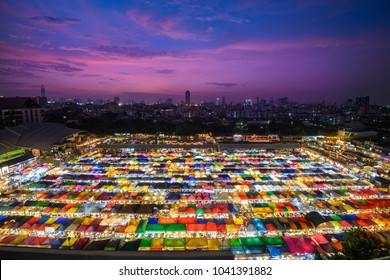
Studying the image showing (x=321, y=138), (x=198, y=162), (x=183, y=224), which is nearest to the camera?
(x=183, y=224)

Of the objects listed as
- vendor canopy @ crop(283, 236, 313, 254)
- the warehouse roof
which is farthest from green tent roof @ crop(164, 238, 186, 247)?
the warehouse roof

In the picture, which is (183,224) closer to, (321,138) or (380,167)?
(380,167)

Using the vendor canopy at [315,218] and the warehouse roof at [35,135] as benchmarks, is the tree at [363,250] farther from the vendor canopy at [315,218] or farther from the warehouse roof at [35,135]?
the warehouse roof at [35,135]

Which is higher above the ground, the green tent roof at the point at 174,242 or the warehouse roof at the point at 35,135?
the warehouse roof at the point at 35,135

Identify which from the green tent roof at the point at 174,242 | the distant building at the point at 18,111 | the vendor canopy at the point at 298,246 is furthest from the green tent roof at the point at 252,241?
the distant building at the point at 18,111

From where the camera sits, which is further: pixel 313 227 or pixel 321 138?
pixel 321 138

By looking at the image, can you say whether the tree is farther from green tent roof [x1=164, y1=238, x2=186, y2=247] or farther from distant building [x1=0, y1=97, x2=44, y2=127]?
distant building [x1=0, y1=97, x2=44, y2=127]

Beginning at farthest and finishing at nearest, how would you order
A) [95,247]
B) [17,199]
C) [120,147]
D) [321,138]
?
[321,138], [120,147], [17,199], [95,247]

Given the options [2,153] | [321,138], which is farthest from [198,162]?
[321,138]

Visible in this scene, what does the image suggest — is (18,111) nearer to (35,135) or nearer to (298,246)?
(35,135)
